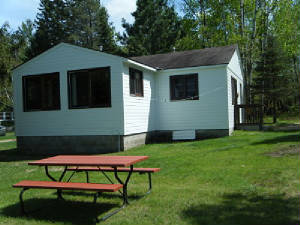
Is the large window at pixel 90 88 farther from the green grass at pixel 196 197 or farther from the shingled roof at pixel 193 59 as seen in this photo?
the green grass at pixel 196 197

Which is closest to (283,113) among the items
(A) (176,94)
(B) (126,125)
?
(A) (176,94)

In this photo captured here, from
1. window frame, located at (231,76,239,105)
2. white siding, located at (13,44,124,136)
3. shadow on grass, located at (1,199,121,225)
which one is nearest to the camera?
shadow on grass, located at (1,199,121,225)

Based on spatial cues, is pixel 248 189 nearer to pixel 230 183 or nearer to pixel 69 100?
pixel 230 183

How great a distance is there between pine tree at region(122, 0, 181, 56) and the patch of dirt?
2466 centimetres

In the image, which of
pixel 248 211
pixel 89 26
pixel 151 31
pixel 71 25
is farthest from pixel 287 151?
pixel 71 25

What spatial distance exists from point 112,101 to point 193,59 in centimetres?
536

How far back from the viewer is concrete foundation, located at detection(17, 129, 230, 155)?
37.8ft

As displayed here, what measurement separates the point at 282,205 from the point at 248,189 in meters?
0.91

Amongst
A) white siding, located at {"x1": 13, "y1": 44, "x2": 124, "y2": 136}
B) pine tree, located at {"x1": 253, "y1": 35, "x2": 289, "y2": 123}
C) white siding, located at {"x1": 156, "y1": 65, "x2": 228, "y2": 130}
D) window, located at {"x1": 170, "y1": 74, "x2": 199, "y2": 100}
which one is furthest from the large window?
pine tree, located at {"x1": 253, "y1": 35, "x2": 289, "y2": 123}

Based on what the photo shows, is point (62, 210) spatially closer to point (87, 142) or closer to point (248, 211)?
point (248, 211)

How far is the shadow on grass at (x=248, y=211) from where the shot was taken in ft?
12.8

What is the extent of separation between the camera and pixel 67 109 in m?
12.3

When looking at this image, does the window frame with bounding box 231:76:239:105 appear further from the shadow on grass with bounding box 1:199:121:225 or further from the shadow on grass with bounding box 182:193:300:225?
the shadow on grass with bounding box 1:199:121:225

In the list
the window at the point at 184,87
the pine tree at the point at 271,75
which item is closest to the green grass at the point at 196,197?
the window at the point at 184,87
